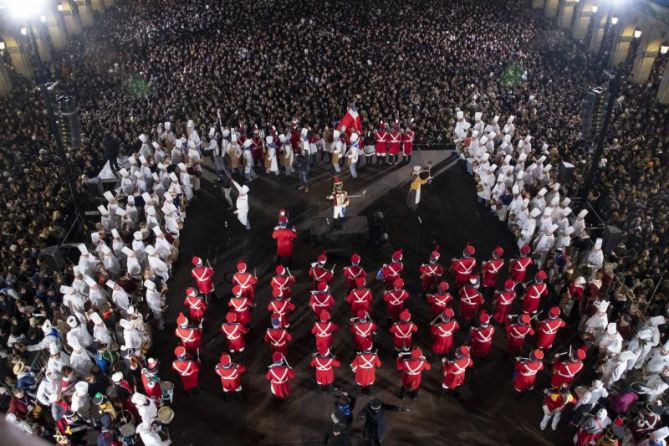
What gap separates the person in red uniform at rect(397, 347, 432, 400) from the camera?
35.0 ft

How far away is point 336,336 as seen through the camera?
1318 cm

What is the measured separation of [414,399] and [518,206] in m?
6.99

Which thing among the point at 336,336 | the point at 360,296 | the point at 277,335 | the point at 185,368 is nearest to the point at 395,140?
the point at 360,296

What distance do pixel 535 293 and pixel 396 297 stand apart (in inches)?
128

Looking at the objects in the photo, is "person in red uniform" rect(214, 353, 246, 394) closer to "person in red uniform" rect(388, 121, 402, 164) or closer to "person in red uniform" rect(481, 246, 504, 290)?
"person in red uniform" rect(481, 246, 504, 290)

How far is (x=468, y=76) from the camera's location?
23500 mm

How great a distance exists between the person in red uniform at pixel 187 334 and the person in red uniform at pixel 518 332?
6755mm

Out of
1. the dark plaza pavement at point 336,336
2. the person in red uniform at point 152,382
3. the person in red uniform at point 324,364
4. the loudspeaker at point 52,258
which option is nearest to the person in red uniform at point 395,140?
the dark plaza pavement at point 336,336

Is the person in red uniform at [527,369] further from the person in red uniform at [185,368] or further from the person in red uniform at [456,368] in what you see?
the person in red uniform at [185,368]

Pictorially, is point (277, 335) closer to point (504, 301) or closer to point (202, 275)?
point (202, 275)

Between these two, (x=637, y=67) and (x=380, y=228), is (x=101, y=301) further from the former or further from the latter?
(x=637, y=67)

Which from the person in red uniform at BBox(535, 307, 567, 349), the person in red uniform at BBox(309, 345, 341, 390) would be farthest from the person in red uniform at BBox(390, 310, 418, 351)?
the person in red uniform at BBox(535, 307, 567, 349)

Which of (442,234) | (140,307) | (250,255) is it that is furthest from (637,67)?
(140,307)

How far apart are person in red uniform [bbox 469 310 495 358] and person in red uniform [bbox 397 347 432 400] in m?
1.38
